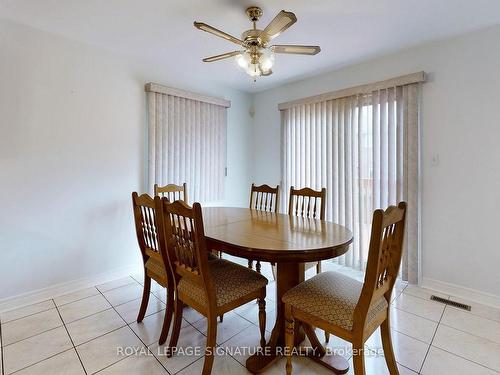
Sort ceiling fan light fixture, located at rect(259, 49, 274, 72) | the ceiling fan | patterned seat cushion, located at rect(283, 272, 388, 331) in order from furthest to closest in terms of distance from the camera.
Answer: ceiling fan light fixture, located at rect(259, 49, 274, 72) < the ceiling fan < patterned seat cushion, located at rect(283, 272, 388, 331)

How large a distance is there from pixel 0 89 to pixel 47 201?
975 millimetres

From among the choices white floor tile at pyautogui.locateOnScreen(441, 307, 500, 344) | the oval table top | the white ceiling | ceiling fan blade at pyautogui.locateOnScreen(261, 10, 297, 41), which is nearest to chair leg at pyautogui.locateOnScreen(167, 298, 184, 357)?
the oval table top

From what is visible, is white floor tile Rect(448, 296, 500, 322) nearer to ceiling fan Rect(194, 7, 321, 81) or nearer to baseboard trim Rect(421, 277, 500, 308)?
baseboard trim Rect(421, 277, 500, 308)

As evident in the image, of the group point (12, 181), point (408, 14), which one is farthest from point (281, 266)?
point (12, 181)

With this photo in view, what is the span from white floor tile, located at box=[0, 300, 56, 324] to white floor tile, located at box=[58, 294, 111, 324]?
15 centimetres

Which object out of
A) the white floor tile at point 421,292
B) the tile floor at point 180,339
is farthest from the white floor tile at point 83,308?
the white floor tile at point 421,292

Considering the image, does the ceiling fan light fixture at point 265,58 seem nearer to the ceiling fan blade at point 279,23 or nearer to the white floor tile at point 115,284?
the ceiling fan blade at point 279,23

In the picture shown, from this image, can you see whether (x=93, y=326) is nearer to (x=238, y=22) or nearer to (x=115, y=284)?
(x=115, y=284)

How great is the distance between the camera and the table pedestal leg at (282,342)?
1.54 metres

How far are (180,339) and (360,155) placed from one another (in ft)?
8.30

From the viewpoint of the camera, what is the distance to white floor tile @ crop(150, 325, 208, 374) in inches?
62.4

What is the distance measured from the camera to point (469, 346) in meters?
1.73

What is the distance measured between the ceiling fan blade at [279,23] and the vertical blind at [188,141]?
173 cm

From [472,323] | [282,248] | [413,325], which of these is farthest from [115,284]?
[472,323]
